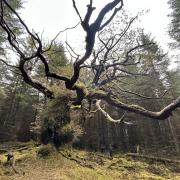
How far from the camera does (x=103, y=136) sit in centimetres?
2992

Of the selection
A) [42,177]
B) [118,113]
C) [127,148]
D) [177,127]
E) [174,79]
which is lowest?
[42,177]

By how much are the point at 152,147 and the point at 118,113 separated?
6094 mm

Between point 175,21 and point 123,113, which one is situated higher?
point 175,21

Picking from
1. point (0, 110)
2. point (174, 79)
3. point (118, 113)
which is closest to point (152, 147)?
point (118, 113)

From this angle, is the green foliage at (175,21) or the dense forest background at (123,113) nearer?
the green foliage at (175,21)

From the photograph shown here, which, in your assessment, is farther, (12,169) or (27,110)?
(27,110)

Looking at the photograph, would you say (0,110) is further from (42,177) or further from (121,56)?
(42,177)

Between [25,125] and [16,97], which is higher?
[16,97]

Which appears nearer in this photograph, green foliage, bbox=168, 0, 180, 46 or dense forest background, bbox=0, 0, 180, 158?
green foliage, bbox=168, 0, 180, 46

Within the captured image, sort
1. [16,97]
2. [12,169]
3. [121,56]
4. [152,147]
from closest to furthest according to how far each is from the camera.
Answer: [12,169], [121,56], [152,147], [16,97]

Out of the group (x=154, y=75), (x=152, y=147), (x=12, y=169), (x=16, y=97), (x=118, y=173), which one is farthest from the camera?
(x=16, y=97)

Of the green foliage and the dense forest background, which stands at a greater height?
the green foliage

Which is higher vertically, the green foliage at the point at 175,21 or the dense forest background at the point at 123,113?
the green foliage at the point at 175,21

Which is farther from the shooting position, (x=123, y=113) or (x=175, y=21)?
(x=123, y=113)
